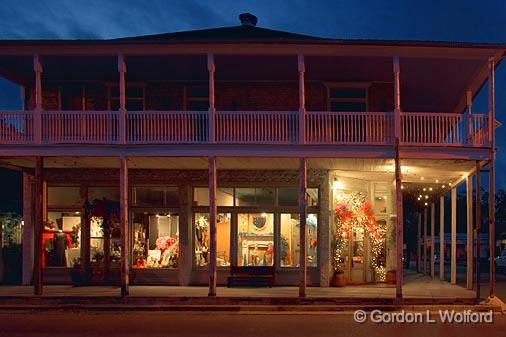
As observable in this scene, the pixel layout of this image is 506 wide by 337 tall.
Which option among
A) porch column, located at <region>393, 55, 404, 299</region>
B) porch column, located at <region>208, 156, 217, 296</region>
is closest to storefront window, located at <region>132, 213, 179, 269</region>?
porch column, located at <region>208, 156, 217, 296</region>

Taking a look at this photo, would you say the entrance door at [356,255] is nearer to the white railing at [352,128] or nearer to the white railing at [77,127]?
the white railing at [352,128]

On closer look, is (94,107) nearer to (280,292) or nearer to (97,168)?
(97,168)

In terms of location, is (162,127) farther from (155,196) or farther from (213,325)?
(213,325)

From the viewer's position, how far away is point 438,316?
15258mm

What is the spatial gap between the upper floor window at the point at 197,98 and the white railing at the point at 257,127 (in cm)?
261

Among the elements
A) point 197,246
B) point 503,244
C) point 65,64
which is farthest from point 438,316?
point 503,244

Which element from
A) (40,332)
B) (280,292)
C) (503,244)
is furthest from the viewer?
(503,244)

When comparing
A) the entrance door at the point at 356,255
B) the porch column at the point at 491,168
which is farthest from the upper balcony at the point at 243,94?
the entrance door at the point at 356,255

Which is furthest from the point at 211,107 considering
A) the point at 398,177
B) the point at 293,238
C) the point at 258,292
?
the point at 293,238

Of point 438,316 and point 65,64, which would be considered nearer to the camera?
point 438,316

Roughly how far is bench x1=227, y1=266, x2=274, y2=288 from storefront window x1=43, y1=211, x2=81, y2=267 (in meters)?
5.14

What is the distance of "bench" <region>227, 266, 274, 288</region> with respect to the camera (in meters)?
20.0

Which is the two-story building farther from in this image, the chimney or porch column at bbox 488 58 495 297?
the chimney

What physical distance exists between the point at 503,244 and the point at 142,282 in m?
43.4
